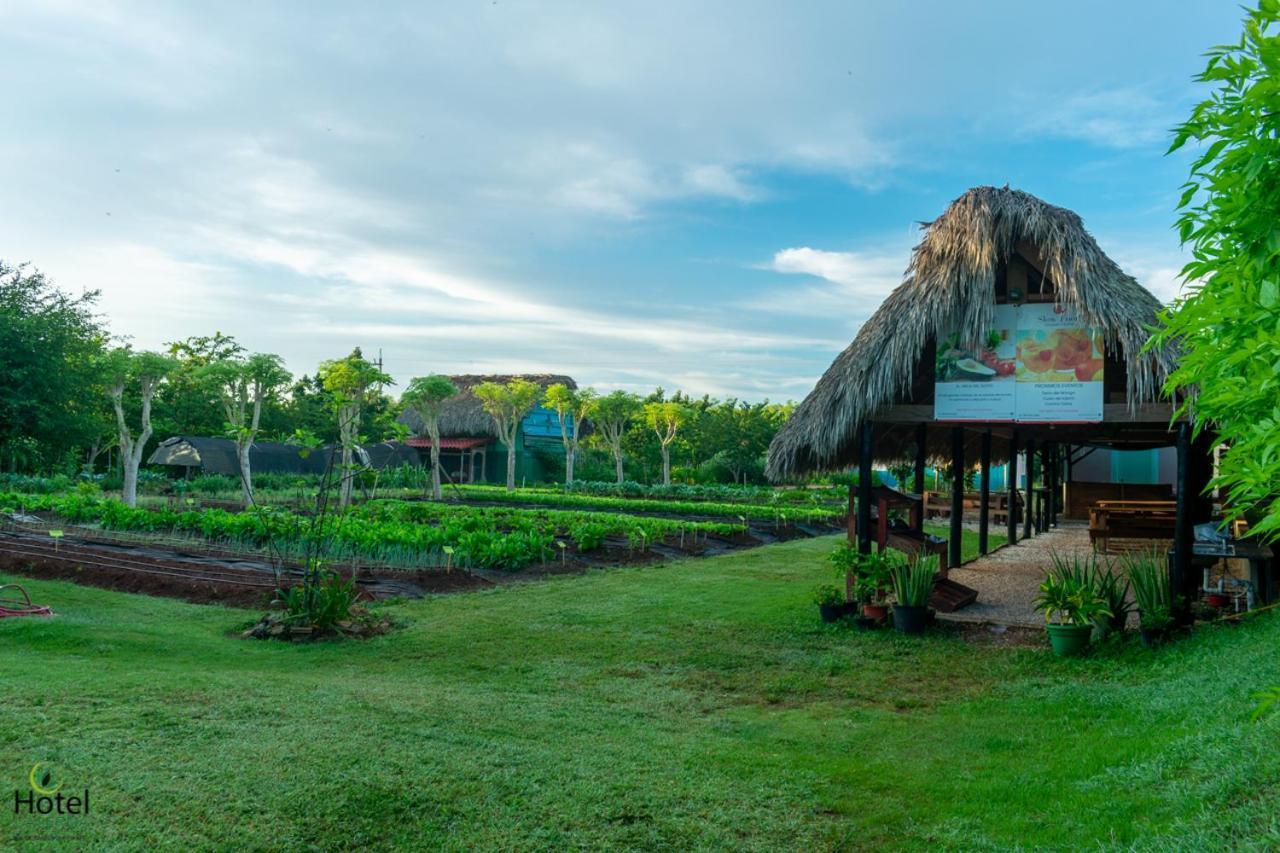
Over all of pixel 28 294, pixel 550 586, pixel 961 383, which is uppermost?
pixel 28 294

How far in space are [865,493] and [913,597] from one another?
4.23 feet

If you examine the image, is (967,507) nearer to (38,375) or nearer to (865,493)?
(865,493)

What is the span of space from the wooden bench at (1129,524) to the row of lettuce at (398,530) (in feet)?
23.9

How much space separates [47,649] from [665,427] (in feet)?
113

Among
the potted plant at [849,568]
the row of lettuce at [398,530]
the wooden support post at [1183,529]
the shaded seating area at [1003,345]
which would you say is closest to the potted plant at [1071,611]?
the wooden support post at [1183,529]

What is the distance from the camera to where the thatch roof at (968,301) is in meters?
8.42

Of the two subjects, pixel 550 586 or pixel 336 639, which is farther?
pixel 550 586

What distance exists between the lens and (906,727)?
571cm

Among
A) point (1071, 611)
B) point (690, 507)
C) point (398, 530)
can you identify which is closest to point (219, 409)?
point (690, 507)

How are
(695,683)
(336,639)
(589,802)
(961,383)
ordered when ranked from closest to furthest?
(589,802) < (695,683) < (336,639) < (961,383)

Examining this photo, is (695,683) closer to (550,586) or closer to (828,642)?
(828,642)

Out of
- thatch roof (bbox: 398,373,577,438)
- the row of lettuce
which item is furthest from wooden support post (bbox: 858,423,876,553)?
thatch roof (bbox: 398,373,577,438)

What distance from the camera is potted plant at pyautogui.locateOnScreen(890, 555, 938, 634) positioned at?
28.8 ft

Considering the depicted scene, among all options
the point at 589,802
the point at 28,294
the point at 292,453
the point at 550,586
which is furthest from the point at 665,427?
the point at 589,802
